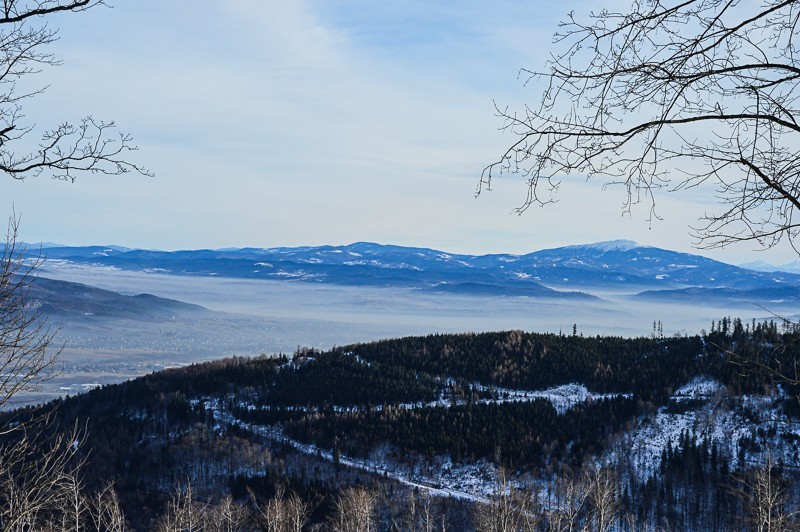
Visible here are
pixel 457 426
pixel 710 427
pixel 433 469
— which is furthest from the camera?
pixel 457 426

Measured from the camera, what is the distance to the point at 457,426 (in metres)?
135

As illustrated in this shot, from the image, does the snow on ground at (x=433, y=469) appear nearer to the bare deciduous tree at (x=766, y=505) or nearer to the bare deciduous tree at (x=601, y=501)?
the bare deciduous tree at (x=601, y=501)

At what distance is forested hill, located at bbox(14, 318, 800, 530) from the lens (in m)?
112

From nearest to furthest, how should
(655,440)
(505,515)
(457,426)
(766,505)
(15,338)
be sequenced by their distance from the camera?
(15,338) → (505,515) → (766,505) → (655,440) → (457,426)

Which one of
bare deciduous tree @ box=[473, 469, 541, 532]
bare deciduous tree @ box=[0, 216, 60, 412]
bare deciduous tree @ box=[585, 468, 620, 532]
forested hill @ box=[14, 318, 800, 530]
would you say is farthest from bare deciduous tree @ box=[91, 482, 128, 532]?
forested hill @ box=[14, 318, 800, 530]

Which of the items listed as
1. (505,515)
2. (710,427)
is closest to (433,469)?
(710,427)

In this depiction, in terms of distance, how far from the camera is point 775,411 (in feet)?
420

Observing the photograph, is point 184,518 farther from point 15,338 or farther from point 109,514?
point 15,338

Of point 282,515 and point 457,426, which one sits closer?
point 282,515

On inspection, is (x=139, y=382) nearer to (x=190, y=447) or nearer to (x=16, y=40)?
(x=190, y=447)

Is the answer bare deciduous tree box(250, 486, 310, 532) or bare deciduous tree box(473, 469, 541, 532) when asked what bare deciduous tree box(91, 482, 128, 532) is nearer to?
bare deciduous tree box(250, 486, 310, 532)

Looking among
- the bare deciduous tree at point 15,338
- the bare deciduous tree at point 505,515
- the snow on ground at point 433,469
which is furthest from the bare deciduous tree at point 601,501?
the bare deciduous tree at point 15,338

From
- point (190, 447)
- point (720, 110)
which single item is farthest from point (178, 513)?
point (190, 447)

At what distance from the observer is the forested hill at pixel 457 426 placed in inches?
4407
